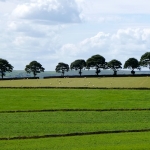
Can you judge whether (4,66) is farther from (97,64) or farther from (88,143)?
(88,143)

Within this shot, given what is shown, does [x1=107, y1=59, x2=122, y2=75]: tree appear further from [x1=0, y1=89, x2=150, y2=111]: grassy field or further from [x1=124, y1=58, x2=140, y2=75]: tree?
[x1=0, y1=89, x2=150, y2=111]: grassy field

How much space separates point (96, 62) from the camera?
194375 millimetres

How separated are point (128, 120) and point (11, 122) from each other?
12.1 metres

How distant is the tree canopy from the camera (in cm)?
19488

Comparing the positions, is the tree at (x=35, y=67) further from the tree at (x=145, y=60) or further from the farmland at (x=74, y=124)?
the farmland at (x=74, y=124)

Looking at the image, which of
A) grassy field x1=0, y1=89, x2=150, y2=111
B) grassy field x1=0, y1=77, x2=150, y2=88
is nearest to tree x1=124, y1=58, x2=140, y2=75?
grassy field x1=0, y1=77, x2=150, y2=88

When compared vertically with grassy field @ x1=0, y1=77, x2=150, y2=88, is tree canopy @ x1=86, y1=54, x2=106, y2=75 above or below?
above

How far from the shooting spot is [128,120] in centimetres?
4916

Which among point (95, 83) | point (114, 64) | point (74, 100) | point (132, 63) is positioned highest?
point (132, 63)

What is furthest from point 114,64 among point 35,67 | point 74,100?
point 74,100

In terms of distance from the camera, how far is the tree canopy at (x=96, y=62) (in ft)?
639

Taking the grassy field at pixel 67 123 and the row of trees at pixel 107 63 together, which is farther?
the row of trees at pixel 107 63

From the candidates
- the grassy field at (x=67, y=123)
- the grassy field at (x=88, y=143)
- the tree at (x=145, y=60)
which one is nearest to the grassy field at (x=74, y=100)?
the grassy field at (x=67, y=123)

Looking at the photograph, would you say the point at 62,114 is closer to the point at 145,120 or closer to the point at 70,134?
the point at 145,120
